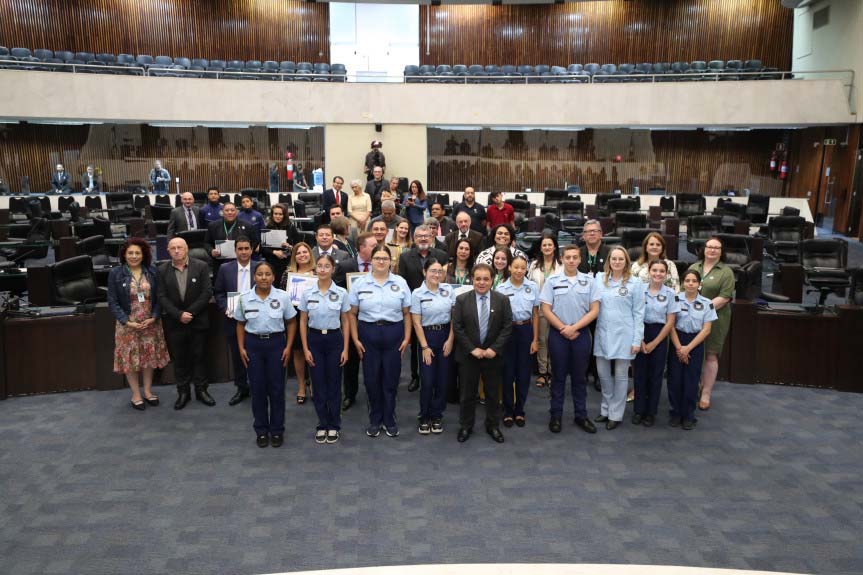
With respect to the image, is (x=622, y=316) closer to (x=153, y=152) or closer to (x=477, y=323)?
(x=477, y=323)

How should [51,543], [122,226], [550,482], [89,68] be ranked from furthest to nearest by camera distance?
[89,68] → [122,226] → [550,482] → [51,543]

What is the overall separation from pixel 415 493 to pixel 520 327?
1.76 meters

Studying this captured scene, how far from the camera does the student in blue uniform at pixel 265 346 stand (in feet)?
19.8

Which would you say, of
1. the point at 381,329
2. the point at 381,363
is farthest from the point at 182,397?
the point at 381,329

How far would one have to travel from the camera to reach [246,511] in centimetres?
502

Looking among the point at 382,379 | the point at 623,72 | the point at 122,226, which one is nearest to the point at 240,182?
the point at 122,226

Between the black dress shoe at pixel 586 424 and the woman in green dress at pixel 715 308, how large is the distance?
4.12 ft

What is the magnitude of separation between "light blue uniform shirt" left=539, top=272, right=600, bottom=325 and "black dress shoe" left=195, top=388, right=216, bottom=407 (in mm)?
3156

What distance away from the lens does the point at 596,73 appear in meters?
22.5

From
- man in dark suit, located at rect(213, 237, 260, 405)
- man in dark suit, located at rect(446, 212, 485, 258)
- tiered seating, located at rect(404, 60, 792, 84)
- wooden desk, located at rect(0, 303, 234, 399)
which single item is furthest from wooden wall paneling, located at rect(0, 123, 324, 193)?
man in dark suit, located at rect(213, 237, 260, 405)

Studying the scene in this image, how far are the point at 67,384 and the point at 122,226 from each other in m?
7.36

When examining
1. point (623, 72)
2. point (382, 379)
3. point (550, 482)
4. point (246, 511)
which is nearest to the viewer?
point (246, 511)

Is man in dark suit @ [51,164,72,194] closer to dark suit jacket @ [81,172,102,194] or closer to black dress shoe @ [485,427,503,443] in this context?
dark suit jacket @ [81,172,102,194]

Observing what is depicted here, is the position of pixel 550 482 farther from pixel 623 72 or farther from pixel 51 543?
pixel 623 72
